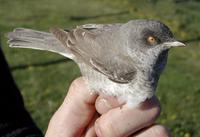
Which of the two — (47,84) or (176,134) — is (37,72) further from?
(176,134)

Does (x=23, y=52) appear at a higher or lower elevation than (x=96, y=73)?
lower

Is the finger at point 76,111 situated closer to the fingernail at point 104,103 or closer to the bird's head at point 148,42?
the fingernail at point 104,103

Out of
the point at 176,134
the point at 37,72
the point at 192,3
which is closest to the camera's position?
the point at 176,134

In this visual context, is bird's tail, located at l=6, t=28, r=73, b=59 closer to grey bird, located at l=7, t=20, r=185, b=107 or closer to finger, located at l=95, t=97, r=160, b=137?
grey bird, located at l=7, t=20, r=185, b=107

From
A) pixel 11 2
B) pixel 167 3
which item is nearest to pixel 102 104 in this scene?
pixel 167 3

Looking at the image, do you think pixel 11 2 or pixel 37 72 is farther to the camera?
pixel 11 2

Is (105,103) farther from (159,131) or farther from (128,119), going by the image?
(159,131)

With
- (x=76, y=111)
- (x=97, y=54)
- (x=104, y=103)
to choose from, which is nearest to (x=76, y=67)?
(x=97, y=54)
